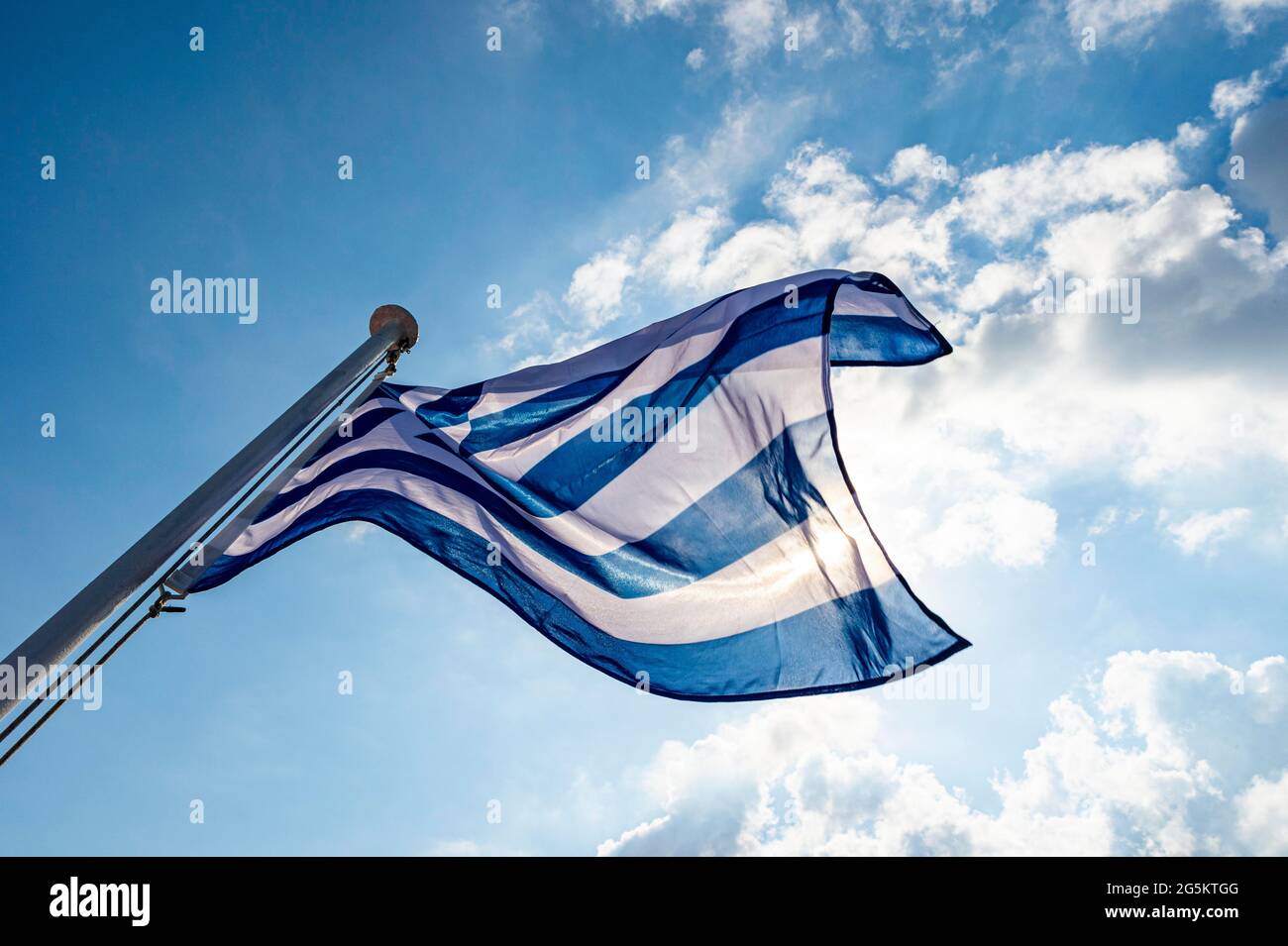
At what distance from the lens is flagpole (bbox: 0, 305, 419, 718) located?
13.1ft

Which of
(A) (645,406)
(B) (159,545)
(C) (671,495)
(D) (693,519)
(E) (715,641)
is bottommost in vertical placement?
(E) (715,641)

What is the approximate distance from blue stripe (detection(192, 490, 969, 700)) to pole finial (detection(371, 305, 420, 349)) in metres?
1.89

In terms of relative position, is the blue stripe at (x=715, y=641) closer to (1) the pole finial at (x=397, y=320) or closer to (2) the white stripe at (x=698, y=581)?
(2) the white stripe at (x=698, y=581)

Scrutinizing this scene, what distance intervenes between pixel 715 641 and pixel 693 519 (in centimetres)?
104

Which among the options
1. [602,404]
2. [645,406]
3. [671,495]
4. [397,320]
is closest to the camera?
[671,495]

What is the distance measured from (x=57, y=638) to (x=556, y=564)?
364 centimetres

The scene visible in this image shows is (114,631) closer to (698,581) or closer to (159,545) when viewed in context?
(159,545)

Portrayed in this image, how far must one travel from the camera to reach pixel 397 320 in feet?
26.1

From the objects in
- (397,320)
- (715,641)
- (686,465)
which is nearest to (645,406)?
(686,465)

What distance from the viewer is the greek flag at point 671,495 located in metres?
5.97

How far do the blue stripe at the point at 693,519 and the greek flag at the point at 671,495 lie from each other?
17mm
